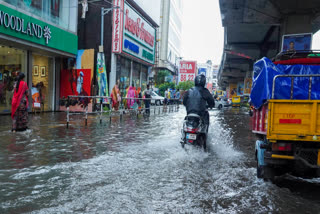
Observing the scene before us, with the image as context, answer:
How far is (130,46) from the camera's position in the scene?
2205cm

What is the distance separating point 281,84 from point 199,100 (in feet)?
8.05

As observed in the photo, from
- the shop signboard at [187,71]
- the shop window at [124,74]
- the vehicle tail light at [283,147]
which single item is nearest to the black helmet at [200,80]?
the vehicle tail light at [283,147]

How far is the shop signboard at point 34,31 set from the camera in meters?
11.7

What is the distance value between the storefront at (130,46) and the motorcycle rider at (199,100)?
1457 cm

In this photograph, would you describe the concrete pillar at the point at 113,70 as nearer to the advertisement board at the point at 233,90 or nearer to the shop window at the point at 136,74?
the shop window at the point at 136,74

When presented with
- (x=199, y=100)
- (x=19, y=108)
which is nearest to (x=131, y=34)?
(x=19, y=108)

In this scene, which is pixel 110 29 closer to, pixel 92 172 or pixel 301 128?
pixel 92 172

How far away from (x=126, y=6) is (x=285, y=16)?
11.4 meters

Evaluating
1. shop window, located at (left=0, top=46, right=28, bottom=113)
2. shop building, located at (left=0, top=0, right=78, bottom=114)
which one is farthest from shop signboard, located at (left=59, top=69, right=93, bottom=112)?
shop window, located at (left=0, top=46, right=28, bottom=113)

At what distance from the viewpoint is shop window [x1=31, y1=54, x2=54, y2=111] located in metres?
15.6

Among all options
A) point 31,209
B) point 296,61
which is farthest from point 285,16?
point 31,209

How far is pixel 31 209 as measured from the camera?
299cm

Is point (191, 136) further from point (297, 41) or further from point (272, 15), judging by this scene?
point (272, 15)

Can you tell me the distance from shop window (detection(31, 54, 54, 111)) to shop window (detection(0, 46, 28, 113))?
4.41 feet
